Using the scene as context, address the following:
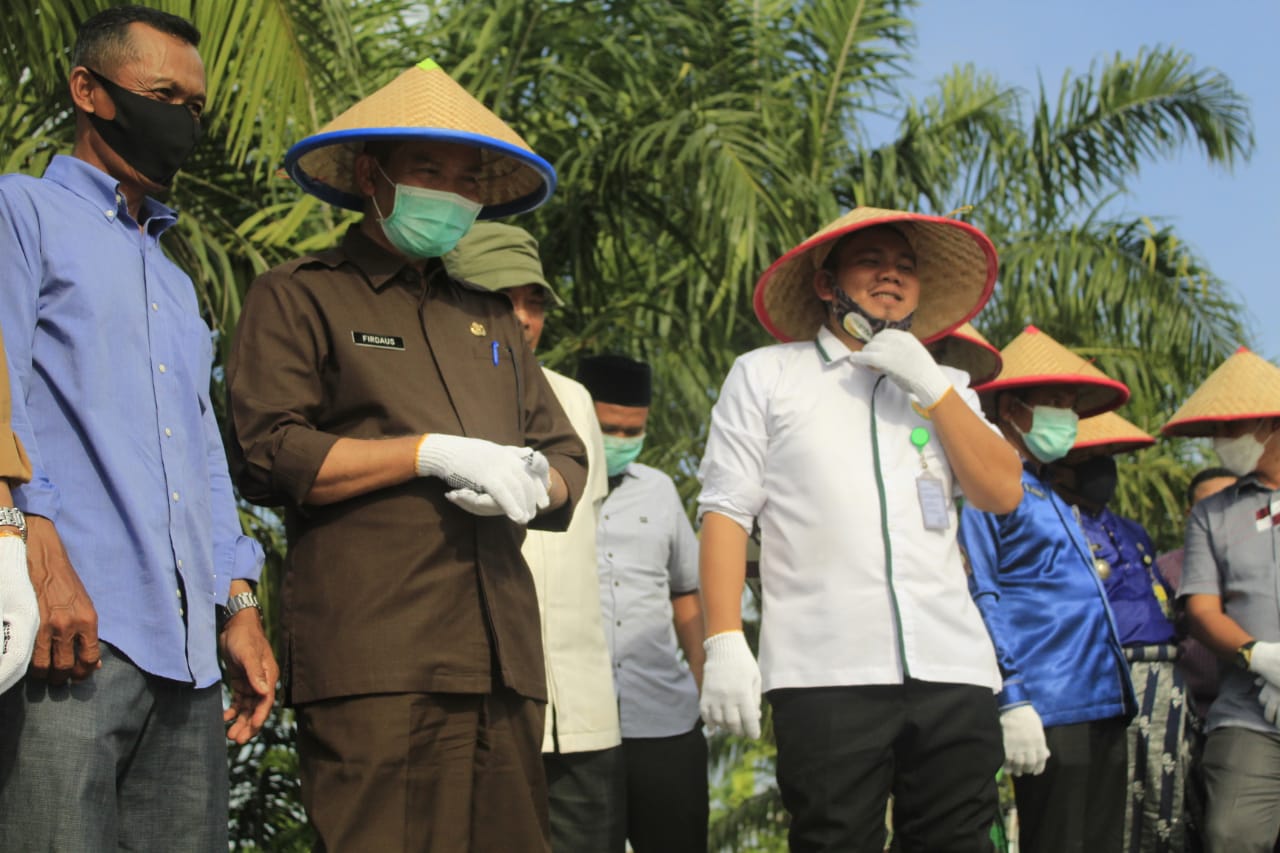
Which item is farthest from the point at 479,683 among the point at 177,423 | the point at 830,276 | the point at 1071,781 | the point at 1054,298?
the point at 1054,298

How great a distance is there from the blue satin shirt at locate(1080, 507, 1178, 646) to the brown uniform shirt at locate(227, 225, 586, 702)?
2.93 metres

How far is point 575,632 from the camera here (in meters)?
4.33

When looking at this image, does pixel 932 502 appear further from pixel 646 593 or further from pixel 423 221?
pixel 646 593

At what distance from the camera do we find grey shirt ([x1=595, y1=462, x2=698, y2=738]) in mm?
4844

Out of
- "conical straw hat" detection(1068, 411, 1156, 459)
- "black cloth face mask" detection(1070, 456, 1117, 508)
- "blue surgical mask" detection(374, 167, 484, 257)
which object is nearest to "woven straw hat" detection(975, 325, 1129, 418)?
"conical straw hat" detection(1068, 411, 1156, 459)

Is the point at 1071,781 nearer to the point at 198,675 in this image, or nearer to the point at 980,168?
the point at 198,675

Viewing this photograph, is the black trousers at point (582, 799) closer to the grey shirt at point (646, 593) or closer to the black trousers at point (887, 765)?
the grey shirt at point (646, 593)

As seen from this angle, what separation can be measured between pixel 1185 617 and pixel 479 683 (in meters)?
3.64

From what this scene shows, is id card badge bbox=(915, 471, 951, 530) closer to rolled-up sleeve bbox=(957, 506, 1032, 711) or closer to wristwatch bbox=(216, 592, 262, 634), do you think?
rolled-up sleeve bbox=(957, 506, 1032, 711)

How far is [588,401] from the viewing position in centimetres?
457

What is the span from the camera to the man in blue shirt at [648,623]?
4770mm


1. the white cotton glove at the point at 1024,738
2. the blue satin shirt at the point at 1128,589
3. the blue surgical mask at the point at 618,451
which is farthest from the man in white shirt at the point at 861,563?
the blue satin shirt at the point at 1128,589

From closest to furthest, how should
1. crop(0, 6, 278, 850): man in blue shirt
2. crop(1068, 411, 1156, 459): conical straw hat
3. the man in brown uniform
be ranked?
crop(0, 6, 278, 850): man in blue shirt
the man in brown uniform
crop(1068, 411, 1156, 459): conical straw hat

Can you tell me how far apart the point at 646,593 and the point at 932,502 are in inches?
63.0
